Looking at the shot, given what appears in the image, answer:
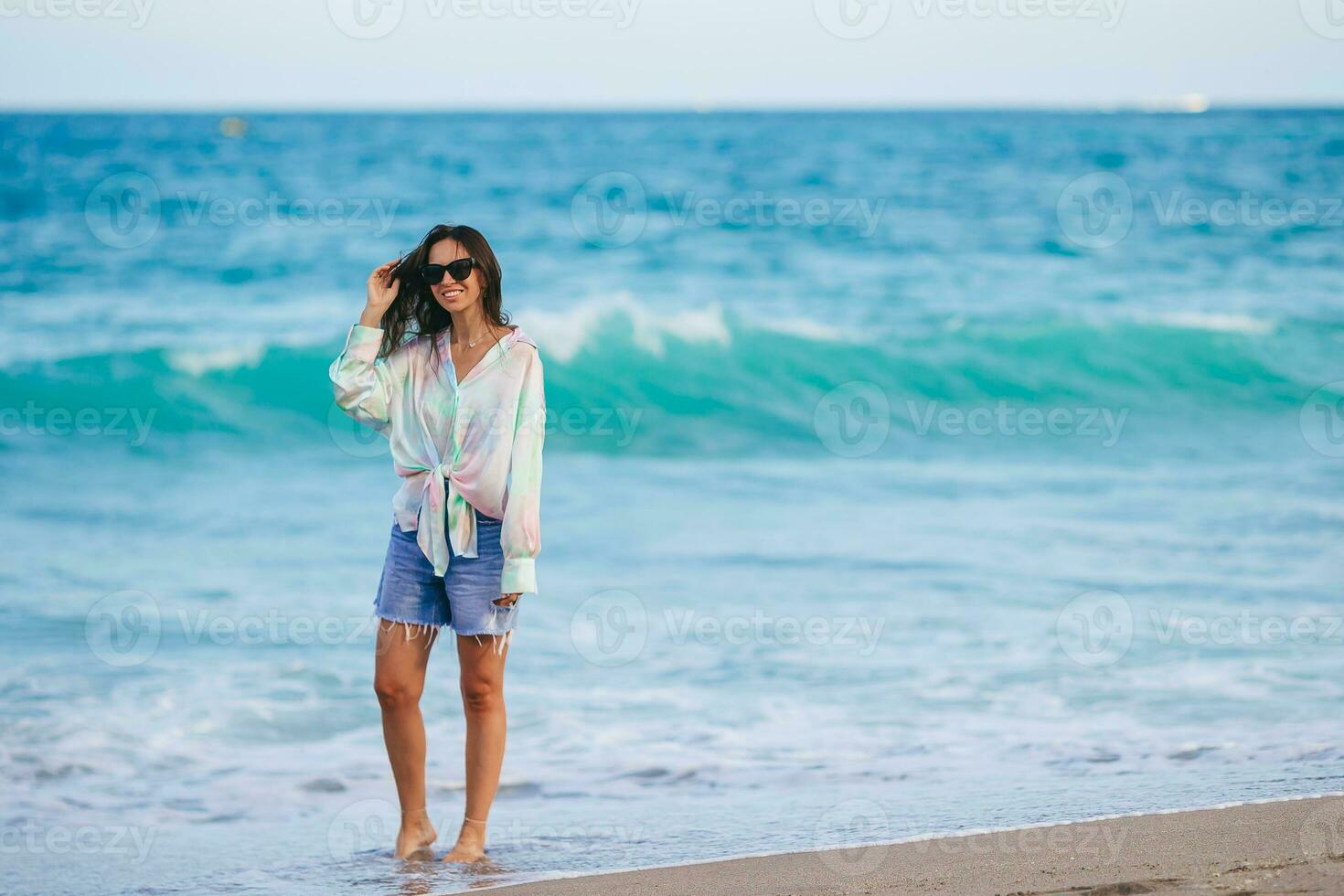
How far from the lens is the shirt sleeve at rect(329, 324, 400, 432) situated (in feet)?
11.5

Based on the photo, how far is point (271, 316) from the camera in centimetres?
1552

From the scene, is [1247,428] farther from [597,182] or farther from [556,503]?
[597,182]

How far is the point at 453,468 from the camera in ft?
11.6

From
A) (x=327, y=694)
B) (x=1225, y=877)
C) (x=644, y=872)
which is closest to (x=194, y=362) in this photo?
(x=327, y=694)

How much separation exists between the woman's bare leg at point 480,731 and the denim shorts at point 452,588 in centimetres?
7

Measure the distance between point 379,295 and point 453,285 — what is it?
20 cm
